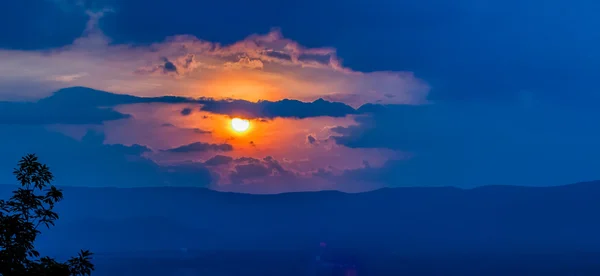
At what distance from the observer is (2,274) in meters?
22.6

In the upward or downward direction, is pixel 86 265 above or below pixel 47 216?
below

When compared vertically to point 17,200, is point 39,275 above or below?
below

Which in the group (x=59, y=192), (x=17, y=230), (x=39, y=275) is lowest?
(x=39, y=275)

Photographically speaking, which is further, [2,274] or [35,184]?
[35,184]

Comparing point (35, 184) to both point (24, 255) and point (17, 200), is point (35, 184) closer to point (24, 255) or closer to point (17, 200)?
point (17, 200)

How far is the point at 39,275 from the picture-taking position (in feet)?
74.0

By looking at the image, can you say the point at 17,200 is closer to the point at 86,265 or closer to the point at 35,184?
the point at 35,184

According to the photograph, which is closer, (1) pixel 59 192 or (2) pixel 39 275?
(2) pixel 39 275

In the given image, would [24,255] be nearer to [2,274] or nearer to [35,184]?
[2,274]

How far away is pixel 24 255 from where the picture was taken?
76.3ft

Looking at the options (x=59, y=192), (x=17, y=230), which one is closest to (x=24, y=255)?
(x=17, y=230)

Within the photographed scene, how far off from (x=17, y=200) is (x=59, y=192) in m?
1.38

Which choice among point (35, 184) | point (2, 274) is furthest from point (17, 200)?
point (2, 274)

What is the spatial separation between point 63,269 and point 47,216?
1.97m
